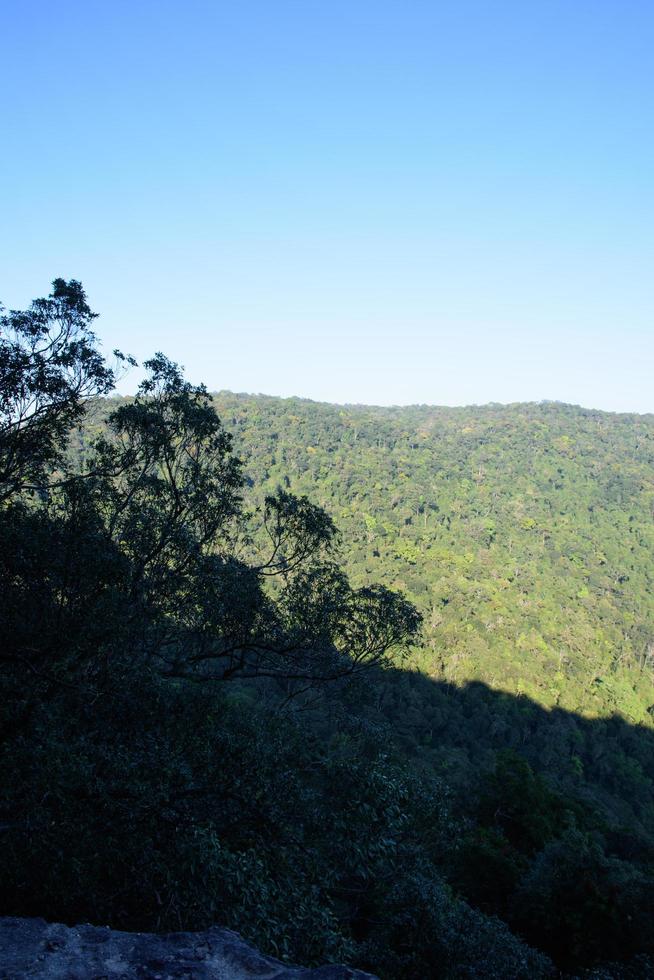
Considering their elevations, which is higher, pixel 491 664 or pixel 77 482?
pixel 77 482

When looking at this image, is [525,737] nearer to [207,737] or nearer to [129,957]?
[207,737]

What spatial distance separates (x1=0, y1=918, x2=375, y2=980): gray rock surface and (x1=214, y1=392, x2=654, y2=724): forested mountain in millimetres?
55504

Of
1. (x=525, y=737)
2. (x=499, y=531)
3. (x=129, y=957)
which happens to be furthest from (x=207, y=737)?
(x=499, y=531)

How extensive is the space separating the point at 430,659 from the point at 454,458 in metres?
72.2

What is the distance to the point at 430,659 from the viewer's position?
6122 centimetres

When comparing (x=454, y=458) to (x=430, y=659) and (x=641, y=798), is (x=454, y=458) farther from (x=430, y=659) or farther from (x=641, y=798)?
(x=641, y=798)

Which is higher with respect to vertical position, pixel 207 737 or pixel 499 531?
pixel 207 737

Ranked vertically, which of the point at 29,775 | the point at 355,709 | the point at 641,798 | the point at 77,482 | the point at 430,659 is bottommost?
the point at 641,798

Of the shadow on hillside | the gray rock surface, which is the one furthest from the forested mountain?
the gray rock surface

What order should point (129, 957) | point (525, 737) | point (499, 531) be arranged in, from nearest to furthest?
1. point (129, 957)
2. point (525, 737)
3. point (499, 531)

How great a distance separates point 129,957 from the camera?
392 centimetres

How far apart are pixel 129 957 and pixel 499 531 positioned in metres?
99.4

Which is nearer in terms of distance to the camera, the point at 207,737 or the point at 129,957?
the point at 129,957

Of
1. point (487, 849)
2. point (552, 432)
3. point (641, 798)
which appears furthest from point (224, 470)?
point (552, 432)
